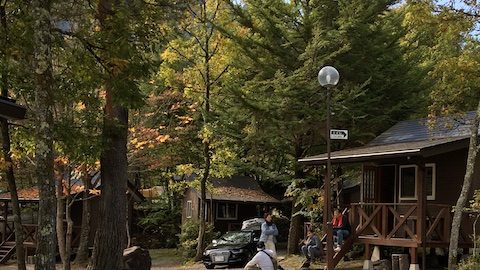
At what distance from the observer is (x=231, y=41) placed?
22406mm

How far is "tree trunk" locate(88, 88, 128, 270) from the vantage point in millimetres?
12352

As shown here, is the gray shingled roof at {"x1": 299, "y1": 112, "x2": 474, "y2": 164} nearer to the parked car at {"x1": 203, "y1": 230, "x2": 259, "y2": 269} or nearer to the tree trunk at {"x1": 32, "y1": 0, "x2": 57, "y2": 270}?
the parked car at {"x1": 203, "y1": 230, "x2": 259, "y2": 269}

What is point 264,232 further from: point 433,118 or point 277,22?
point 277,22

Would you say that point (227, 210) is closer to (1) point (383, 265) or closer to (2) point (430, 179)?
(2) point (430, 179)

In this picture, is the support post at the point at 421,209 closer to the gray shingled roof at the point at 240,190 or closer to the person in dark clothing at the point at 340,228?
the person in dark clothing at the point at 340,228

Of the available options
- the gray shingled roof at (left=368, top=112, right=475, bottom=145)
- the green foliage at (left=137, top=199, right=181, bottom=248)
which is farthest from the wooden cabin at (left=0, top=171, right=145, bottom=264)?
the gray shingled roof at (left=368, top=112, right=475, bottom=145)

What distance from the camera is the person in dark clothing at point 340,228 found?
1762 cm

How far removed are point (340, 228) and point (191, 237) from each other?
39.4ft

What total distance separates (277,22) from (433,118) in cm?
829

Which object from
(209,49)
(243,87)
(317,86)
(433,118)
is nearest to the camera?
(433,118)

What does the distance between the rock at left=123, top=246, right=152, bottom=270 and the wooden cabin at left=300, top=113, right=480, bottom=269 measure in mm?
5613

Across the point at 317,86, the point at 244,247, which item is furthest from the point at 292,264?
the point at 317,86

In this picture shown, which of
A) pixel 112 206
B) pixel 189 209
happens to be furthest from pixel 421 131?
pixel 189 209

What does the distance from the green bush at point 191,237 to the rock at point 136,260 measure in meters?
9.18
